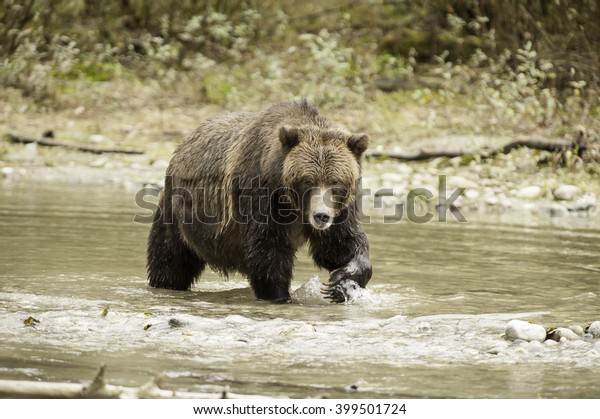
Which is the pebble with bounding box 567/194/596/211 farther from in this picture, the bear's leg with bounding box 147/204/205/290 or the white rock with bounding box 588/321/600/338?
the white rock with bounding box 588/321/600/338

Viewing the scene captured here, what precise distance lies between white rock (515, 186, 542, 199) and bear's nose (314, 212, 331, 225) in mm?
7343

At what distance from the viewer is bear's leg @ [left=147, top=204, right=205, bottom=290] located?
27.7ft

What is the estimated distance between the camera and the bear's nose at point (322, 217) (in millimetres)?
6973

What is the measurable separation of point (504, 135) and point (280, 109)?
857 centimetres

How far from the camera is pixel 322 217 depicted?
22.9 ft

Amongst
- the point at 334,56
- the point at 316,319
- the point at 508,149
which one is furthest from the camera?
the point at 334,56

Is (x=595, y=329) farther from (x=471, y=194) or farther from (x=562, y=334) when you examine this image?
(x=471, y=194)

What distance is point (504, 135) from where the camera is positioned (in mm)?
15688

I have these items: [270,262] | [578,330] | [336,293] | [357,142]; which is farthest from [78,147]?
[578,330]

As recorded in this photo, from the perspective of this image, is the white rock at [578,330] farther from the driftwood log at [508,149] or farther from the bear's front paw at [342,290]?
the driftwood log at [508,149]

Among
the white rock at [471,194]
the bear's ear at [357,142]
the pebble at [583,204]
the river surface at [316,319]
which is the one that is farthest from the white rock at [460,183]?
the bear's ear at [357,142]

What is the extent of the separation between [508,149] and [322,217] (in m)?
8.52
